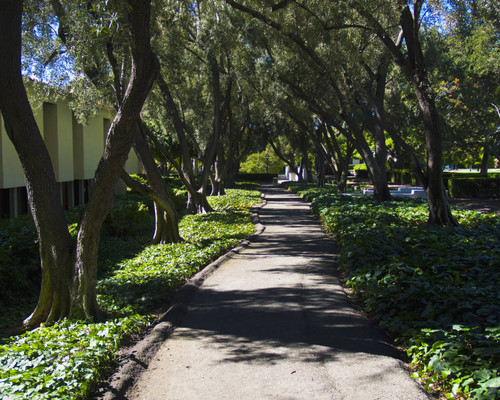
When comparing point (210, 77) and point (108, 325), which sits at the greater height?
point (210, 77)

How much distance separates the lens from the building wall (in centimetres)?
1605

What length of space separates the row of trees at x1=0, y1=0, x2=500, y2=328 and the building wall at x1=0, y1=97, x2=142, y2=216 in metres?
3.08

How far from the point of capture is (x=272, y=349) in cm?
496

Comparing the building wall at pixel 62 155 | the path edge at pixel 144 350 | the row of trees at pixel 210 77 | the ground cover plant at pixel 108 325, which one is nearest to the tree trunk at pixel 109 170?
the row of trees at pixel 210 77

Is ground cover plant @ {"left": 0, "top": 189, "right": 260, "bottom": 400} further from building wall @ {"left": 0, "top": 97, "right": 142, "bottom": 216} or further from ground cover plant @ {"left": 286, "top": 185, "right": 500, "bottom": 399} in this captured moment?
building wall @ {"left": 0, "top": 97, "right": 142, "bottom": 216}

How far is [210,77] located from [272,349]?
15.7 metres

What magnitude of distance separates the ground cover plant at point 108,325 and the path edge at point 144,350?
12cm

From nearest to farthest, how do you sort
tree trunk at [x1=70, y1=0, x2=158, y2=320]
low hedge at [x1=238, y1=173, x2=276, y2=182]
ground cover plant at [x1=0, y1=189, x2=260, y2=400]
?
ground cover plant at [x1=0, y1=189, x2=260, y2=400], tree trunk at [x1=70, y1=0, x2=158, y2=320], low hedge at [x1=238, y1=173, x2=276, y2=182]

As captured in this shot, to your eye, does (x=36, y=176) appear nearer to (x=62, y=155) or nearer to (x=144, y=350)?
(x=144, y=350)

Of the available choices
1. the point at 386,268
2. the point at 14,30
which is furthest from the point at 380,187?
the point at 14,30

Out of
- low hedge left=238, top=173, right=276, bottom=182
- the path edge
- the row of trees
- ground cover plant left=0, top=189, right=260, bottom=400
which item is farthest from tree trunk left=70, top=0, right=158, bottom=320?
low hedge left=238, top=173, right=276, bottom=182

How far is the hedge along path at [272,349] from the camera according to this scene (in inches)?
160

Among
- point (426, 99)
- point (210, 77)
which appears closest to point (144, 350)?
point (426, 99)

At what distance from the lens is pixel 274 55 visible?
19.2 m
